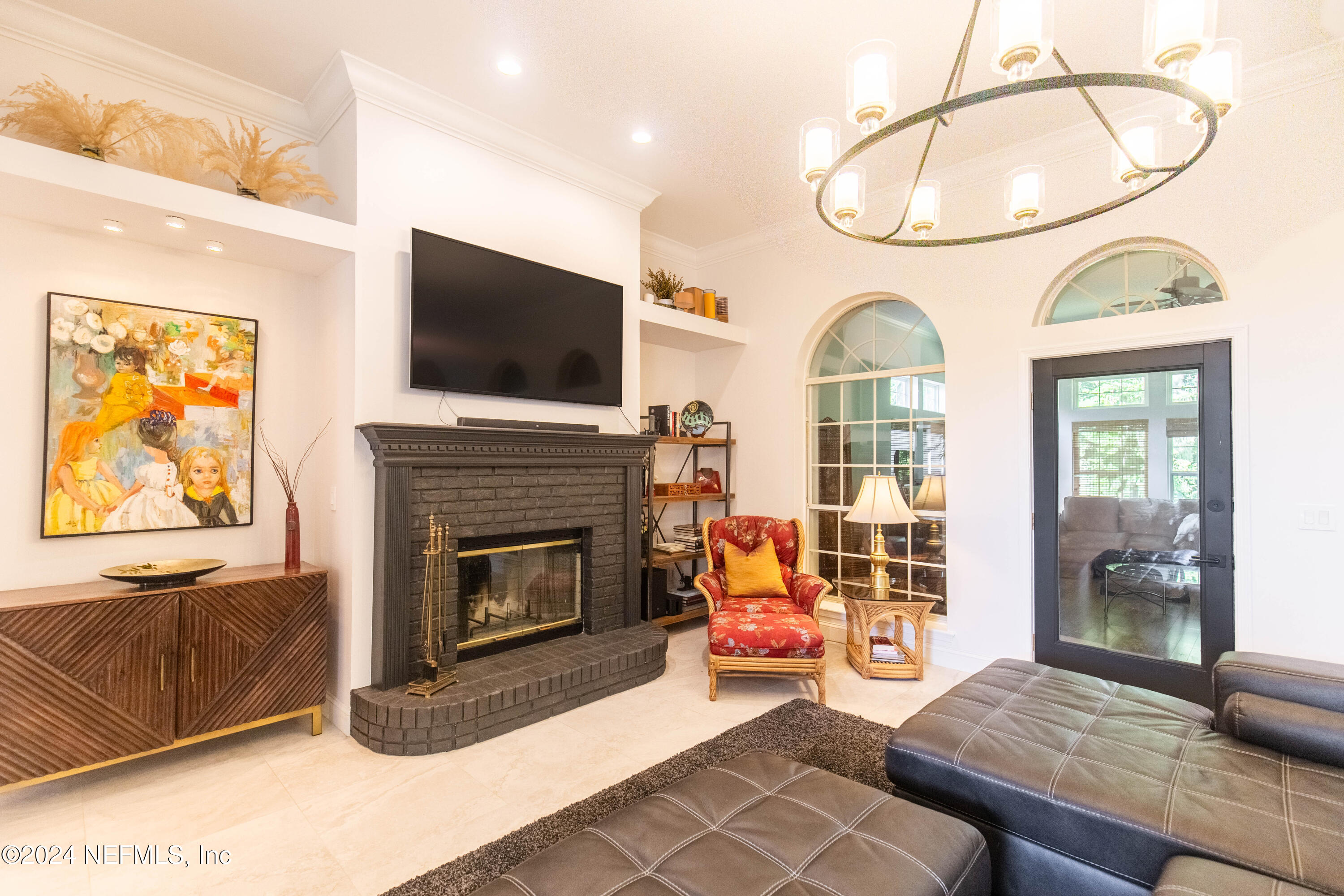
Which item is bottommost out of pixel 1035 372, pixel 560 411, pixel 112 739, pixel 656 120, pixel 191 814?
pixel 191 814

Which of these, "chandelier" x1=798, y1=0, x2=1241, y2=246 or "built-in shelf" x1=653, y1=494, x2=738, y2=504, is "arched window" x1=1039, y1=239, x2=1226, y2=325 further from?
"built-in shelf" x1=653, y1=494, x2=738, y2=504

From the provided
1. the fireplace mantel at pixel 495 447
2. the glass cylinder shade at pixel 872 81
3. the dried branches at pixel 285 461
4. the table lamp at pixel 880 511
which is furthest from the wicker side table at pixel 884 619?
the dried branches at pixel 285 461

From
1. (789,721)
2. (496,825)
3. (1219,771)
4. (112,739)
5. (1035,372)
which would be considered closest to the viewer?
(1219,771)

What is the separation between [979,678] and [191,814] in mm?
3028

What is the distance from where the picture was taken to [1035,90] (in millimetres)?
1260

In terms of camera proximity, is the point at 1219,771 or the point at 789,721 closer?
the point at 1219,771

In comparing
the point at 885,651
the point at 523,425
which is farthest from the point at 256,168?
the point at 885,651

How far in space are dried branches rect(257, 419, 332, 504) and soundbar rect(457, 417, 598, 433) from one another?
26.4 inches

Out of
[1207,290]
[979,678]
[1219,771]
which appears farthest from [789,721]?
[1207,290]

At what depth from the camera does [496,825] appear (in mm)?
2162

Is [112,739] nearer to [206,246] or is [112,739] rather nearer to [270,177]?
[206,246]

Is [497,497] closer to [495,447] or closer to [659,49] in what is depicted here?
[495,447]

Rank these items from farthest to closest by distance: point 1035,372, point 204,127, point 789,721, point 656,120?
point 1035,372
point 656,120
point 789,721
point 204,127

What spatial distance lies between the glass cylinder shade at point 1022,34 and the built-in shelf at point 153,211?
2.72m
